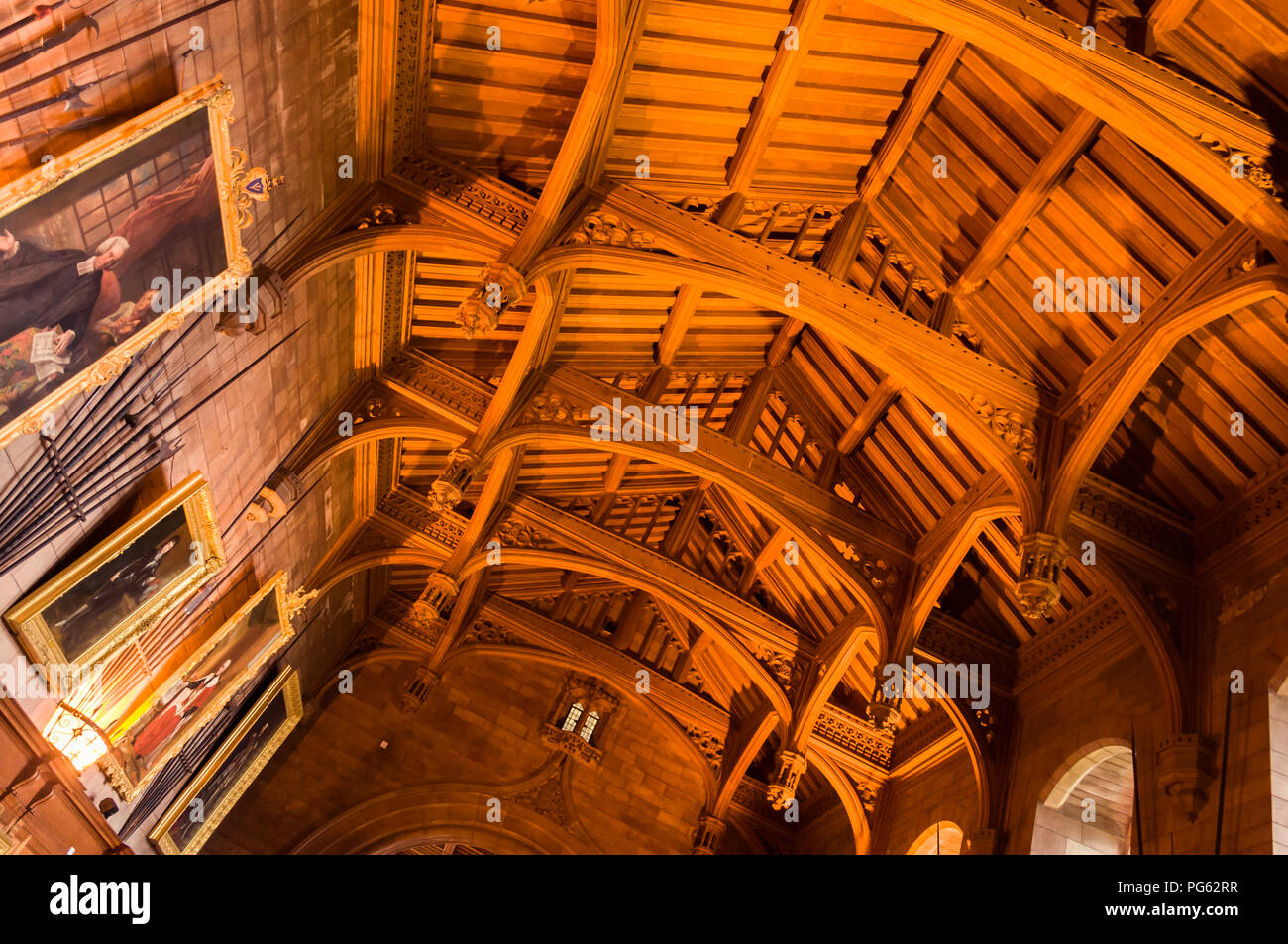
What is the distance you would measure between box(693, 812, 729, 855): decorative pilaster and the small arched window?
302cm

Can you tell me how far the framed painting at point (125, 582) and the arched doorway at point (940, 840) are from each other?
8.89 m

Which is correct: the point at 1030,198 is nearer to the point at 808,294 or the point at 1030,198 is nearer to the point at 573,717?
the point at 808,294

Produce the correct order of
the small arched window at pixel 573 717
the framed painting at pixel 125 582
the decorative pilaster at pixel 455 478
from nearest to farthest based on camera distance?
the framed painting at pixel 125 582 < the decorative pilaster at pixel 455 478 < the small arched window at pixel 573 717

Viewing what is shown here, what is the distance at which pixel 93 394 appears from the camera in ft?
22.8

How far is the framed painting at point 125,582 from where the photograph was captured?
7.88 meters

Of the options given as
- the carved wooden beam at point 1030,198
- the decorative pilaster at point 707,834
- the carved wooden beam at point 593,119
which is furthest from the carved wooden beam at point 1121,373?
→ the decorative pilaster at point 707,834

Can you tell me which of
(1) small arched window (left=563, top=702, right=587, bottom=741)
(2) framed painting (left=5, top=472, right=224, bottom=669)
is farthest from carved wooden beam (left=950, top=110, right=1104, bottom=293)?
(1) small arched window (left=563, top=702, right=587, bottom=741)

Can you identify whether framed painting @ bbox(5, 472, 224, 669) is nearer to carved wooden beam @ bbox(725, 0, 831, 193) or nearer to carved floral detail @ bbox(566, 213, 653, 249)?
carved floral detail @ bbox(566, 213, 653, 249)

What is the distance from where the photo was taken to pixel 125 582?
8820 mm

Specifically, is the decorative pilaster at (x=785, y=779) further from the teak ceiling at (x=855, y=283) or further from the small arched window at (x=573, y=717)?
the small arched window at (x=573, y=717)

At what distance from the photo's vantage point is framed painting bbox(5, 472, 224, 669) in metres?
7.88

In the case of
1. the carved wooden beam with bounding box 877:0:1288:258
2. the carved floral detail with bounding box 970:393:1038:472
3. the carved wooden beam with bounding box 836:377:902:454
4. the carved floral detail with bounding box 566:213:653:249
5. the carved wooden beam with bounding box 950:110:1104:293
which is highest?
the carved wooden beam with bounding box 950:110:1104:293

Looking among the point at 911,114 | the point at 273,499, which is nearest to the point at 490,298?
the point at 273,499
